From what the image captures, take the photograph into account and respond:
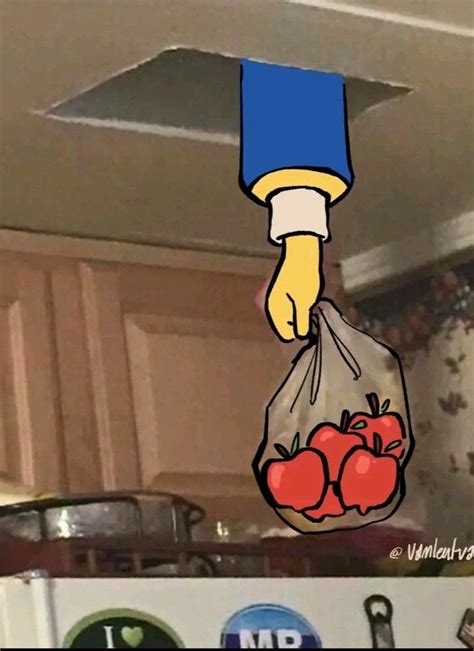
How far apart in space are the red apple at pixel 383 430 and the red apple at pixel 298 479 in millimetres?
46

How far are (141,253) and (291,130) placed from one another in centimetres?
67

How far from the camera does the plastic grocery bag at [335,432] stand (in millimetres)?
1131

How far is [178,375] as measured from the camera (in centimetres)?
176

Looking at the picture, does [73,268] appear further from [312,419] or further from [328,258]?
[312,419]

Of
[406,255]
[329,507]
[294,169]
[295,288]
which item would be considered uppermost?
[406,255]

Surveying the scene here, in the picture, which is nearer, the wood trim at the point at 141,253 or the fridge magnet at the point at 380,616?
the fridge magnet at the point at 380,616

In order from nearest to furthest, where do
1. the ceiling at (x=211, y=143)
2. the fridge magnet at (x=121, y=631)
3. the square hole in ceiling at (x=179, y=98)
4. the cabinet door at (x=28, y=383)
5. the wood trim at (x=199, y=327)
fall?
the fridge magnet at (x=121, y=631) < the ceiling at (x=211, y=143) < the square hole in ceiling at (x=179, y=98) < the cabinet door at (x=28, y=383) < the wood trim at (x=199, y=327)

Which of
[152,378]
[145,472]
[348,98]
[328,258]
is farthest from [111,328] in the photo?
[348,98]

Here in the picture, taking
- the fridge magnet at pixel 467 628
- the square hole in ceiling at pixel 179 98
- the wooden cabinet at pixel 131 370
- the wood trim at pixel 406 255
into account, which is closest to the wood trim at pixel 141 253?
the wooden cabinet at pixel 131 370

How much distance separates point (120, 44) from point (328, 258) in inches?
28.4

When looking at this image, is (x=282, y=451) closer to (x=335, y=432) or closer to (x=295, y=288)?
(x=335, y=432)

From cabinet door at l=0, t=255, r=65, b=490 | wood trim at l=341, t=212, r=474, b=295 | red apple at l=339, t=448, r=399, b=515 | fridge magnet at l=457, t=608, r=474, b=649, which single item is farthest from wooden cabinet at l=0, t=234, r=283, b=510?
red apple at l=339, t=448, r=399, b=515

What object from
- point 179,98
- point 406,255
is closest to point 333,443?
point 179,98

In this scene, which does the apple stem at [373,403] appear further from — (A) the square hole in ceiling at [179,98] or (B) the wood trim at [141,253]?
(B) the wood trim at [141,253]
